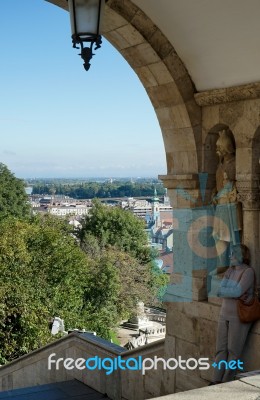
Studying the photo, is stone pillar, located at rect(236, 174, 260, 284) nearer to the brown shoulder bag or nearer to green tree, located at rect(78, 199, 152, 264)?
the brown shoulder bag

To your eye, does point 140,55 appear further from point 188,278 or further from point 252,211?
point 188,278

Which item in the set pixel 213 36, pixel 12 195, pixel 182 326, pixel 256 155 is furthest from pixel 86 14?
pixel 12 195

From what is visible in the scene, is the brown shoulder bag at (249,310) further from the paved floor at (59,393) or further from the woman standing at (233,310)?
the paved floor at (59,393)

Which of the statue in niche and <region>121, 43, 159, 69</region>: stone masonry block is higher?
<region>121, 43, 159, 69</region>: stone masonry block

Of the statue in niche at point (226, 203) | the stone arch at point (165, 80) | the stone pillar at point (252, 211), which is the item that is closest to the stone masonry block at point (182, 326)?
the statue in niche at point (226, 203)

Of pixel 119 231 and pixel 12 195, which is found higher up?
pixel 12 195

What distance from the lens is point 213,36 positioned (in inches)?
176

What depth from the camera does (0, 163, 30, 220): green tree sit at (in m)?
32.9

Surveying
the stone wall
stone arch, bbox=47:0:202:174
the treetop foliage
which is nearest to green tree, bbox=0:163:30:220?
→ the stone wall

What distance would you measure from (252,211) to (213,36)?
55.9 inches

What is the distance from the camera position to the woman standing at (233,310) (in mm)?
4449

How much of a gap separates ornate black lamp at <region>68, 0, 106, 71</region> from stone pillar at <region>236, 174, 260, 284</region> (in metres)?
1.80

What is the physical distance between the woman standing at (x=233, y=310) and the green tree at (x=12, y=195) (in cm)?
2858

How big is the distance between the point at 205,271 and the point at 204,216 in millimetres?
489
